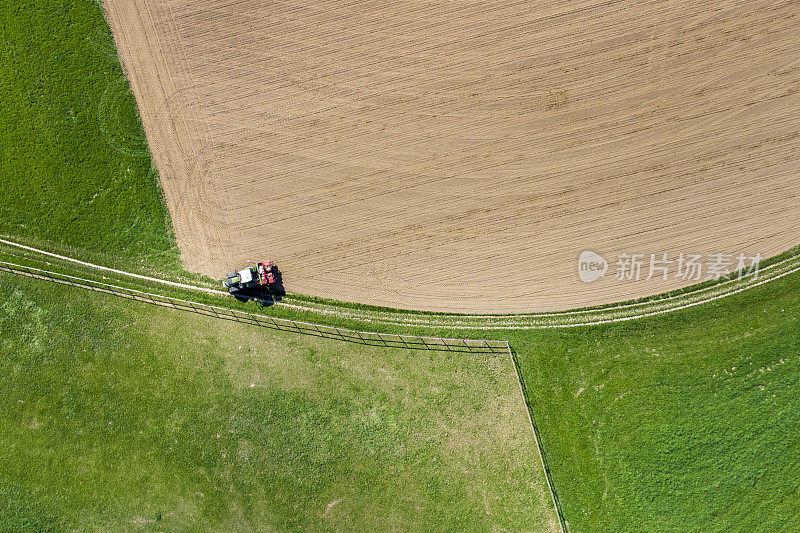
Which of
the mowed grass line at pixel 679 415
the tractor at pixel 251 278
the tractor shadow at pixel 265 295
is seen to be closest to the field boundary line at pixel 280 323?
the tractor shadow at pixel 265 295

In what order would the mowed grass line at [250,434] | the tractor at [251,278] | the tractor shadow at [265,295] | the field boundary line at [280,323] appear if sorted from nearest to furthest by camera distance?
the tractor at [251,278], the mowed grass line at [250,434], the field boundary line at [280,323], the tractor shadow at [265,295]

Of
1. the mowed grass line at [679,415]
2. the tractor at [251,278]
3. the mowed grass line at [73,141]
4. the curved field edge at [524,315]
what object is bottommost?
the mowed grass line at [679,415]

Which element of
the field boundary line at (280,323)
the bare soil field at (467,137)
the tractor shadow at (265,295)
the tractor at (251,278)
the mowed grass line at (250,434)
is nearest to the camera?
the tractor at (251,278)

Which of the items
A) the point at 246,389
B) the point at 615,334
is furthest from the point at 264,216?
the point at 615,334

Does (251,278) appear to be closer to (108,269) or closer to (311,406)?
(311,406)

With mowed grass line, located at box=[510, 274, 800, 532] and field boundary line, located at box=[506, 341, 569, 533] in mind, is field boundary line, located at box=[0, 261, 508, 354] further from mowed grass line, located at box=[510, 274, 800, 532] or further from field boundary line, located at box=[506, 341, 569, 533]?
mowed grass line, located at box=[510, 274, 800, 532]

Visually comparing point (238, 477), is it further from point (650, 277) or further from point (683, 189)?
point (683, 189)

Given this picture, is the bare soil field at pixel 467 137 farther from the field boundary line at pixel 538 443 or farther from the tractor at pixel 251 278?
the field boundary line at pixel 538 443
